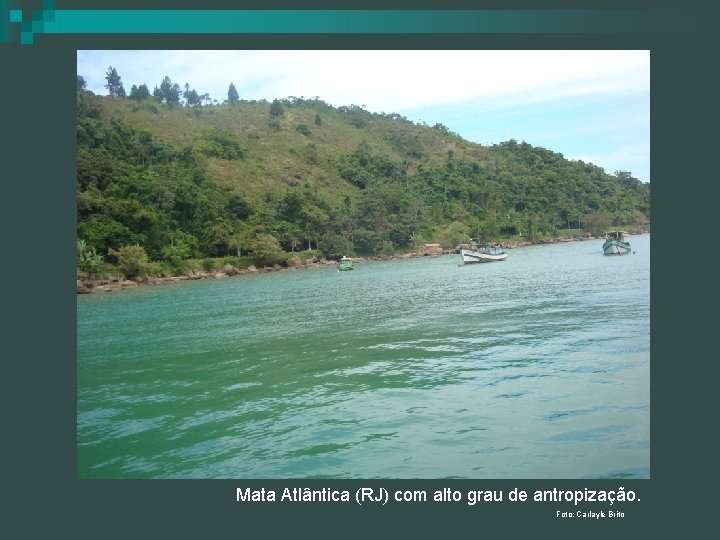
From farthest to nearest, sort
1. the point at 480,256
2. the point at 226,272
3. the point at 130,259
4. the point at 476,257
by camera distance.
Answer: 1. the point at 226,272
2. the point at 480,256
3. the point at 476,257
4. the point at 130,259

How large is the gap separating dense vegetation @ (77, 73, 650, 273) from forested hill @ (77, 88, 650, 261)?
0.21m

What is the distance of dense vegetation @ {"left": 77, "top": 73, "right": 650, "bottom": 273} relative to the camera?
2039 inches

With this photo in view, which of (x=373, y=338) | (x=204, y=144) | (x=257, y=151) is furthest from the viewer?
(x=257, y=151)

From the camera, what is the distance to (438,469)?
22.5 ft

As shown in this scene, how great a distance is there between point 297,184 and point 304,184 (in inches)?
124

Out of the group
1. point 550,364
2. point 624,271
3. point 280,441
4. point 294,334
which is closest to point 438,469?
point 280,441

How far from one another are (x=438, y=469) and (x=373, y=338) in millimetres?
9133

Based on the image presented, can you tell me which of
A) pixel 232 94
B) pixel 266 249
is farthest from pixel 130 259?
pixel 232 94

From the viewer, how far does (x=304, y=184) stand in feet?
264

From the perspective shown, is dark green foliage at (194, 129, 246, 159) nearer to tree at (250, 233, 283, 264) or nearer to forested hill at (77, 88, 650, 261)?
forested hill at (77, 88, 650, 261)

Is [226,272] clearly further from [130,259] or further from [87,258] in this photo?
[87,258]

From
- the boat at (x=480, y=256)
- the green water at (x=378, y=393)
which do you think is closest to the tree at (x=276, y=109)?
the boat at (x=480, y=256)

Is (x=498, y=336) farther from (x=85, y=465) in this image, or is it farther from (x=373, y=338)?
(x=85, y=465)

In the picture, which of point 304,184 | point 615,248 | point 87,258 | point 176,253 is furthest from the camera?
point 304,184
